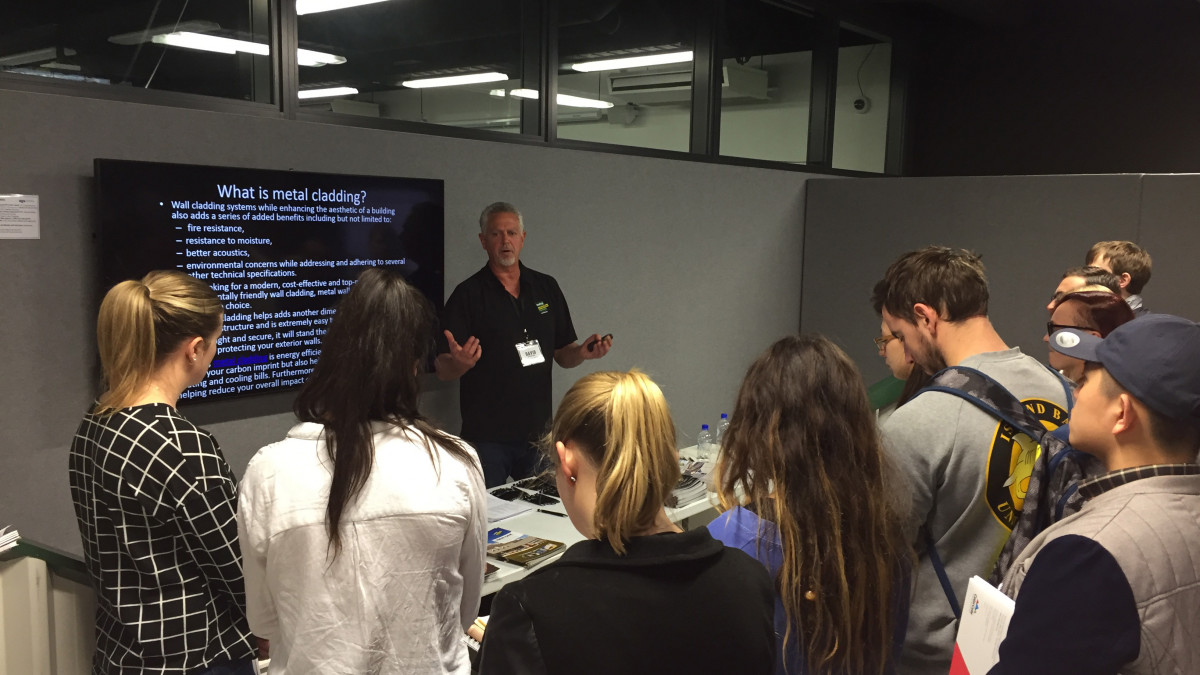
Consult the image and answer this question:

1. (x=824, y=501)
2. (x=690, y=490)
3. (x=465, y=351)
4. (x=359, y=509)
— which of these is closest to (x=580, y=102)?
(x=465, y=351)

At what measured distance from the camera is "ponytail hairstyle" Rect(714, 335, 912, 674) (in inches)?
49.8

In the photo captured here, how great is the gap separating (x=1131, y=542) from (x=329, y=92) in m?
3.19

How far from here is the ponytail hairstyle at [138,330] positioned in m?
1.60

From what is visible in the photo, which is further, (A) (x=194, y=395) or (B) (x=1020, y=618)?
(A) (x=194, y=395)

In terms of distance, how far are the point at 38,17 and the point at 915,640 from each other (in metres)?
3.08

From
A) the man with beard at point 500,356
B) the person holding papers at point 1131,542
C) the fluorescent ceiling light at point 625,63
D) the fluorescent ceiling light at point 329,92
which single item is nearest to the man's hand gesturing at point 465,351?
the man with beard at point 500,356

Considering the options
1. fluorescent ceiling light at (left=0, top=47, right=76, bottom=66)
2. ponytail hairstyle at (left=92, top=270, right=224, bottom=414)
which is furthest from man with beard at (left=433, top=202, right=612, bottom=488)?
ponytail hairstyle at (left=92, top=270, right=224, bottom=414)

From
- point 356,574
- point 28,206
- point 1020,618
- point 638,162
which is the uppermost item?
point 638,162

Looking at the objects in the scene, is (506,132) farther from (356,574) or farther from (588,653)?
(588,653)

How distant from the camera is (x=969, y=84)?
21.0 feet

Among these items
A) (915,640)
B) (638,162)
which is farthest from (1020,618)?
(638,162)

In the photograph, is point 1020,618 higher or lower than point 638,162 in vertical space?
lower

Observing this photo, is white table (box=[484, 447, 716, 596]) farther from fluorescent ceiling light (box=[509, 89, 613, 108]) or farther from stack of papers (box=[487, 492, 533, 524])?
fluorescent ceiling light (box=[509, 89, 613, 108])

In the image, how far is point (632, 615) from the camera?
1.06 metres
